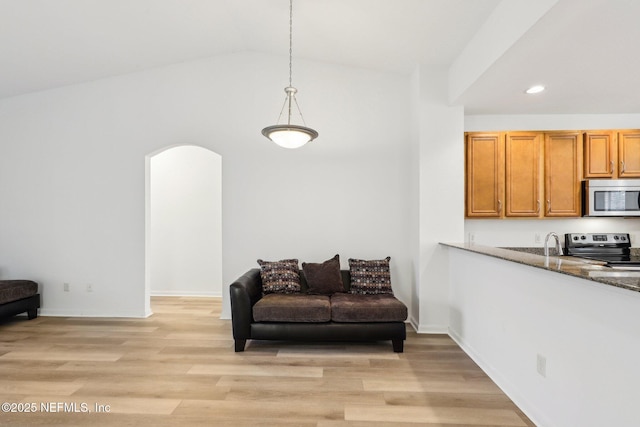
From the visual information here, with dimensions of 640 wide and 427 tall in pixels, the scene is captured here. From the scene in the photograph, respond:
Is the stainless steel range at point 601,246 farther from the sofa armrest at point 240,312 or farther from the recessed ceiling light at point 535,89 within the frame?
the sofa armrest at point 240,312

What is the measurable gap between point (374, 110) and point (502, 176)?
179 cm

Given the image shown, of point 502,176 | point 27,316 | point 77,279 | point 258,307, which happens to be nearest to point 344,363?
point 258,307

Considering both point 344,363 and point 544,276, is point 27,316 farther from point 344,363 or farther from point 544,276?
point 544,276

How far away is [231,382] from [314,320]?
0.99 m

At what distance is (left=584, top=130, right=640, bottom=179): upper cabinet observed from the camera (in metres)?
4.24

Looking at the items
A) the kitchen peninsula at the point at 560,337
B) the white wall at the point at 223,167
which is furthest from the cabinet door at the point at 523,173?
the kitchen peninsula at the point at 560,337

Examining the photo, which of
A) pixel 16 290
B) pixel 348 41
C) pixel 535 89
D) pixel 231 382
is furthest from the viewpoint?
pixel 16 290

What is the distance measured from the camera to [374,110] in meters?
4.67

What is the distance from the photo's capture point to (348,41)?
398cm

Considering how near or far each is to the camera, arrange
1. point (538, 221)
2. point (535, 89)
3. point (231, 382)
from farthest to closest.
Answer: point (538, 221)
point (535, 89)
point (231, 382)

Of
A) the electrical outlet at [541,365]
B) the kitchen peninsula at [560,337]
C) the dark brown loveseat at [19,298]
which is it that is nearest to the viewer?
the kitchen peninsula at [560,337]

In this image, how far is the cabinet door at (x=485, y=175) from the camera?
4.32 meters

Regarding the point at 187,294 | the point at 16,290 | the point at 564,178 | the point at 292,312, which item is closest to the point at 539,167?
the point at 564,178

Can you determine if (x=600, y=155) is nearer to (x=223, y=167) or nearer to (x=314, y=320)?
(x=314, y=320)
